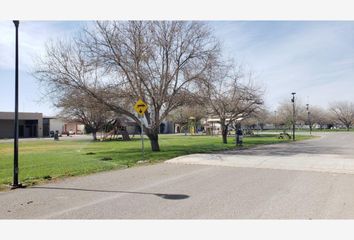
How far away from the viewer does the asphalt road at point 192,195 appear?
6617mm

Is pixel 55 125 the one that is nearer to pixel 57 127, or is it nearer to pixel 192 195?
pixel 57 127

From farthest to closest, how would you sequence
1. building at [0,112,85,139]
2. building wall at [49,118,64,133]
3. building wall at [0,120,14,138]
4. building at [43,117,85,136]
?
building wall at [49,118,64,133] < building at [43,117,85,136] < building wall at [0,120,14,138] < building at [0,112,85,139]

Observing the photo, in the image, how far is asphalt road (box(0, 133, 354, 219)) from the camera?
6.62 m

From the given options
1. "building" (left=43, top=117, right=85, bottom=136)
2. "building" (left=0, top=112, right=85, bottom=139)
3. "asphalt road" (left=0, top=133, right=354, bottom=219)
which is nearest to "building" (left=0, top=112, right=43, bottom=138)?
"building" (left=0, top=112, right=85, bottom=139)

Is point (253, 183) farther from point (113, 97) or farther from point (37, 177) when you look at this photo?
point (113, 97)

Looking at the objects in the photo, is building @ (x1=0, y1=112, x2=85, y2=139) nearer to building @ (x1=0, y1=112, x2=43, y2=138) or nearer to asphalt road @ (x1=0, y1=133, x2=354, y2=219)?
building @ (x1=0, y1=112, x2=43, y2=138)

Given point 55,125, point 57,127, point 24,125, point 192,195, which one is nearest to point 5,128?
point 24,125

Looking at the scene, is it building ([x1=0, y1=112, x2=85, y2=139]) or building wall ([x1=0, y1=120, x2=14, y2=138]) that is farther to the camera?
building wall ([x1=0, y1=120, x2=14, y2=138])

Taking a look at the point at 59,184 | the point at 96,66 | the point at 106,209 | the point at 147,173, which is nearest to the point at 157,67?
the point at 96,66

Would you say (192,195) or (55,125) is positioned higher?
(55,125)

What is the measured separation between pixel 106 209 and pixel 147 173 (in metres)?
5.48

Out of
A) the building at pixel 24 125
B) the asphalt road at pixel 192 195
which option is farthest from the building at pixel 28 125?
the asphalt road at pixel 192 195

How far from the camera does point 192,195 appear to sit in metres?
8.33

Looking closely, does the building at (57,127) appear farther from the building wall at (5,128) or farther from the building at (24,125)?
the building wall at (5,128)
